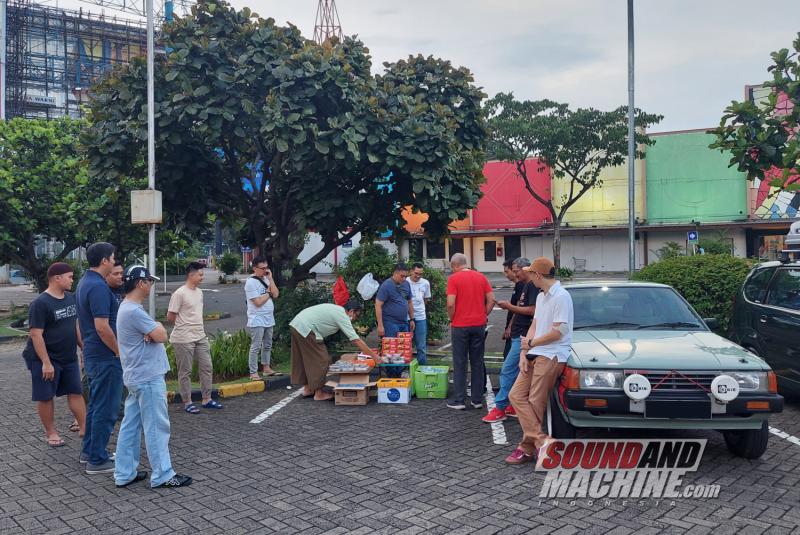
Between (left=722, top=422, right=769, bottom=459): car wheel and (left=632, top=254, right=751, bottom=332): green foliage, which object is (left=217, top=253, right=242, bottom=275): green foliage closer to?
(left=632, top=254, right=751, bottom=332): green foliage

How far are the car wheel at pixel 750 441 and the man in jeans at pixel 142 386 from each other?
4.77 meters

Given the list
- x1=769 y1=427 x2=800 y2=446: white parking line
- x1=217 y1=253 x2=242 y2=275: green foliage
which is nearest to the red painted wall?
x1=217 y1=253 x2=242 y2=275: green foliage

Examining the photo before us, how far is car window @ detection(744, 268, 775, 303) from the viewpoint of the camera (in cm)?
827

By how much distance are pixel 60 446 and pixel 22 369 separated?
232 inches

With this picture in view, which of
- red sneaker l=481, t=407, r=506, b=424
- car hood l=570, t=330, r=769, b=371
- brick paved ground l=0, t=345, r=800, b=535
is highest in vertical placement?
car hood l=570, t=330, r=769, b=371

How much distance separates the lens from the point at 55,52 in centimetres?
5641

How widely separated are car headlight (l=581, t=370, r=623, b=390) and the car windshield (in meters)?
1.33

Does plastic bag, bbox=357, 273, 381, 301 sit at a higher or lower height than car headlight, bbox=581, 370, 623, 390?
higher

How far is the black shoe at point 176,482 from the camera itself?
5.32m

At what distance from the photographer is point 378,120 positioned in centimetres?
1030

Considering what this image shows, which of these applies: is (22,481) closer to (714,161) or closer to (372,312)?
(372,312)

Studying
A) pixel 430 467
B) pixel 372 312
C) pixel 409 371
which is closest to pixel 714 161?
pixel 372 312

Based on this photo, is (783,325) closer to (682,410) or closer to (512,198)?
(682,410)

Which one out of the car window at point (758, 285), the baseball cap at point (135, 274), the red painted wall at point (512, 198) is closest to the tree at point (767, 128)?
the car window at point (758, 285)
